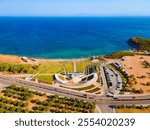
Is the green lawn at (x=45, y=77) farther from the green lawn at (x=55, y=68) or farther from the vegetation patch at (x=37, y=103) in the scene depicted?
the vegetation patch at (x=37, y=103)

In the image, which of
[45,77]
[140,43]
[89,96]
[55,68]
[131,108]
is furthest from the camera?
[140,43]

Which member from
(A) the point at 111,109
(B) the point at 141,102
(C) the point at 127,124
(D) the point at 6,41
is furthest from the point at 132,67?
(D) the point at 6,41

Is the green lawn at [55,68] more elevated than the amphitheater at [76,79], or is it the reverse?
the green lawn at [55,68]

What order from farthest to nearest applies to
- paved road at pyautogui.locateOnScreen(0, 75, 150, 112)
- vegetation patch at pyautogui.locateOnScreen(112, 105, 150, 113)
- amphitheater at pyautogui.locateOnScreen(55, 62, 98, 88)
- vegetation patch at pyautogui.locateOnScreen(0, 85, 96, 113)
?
amphitheater at pyautogui.locateOnScreen(55, 62, 98, 88) → paved road at pyautogui.locateOnScreen(0, 75, 150, 112) → vegetation patch at pyautogui.locateOnScreen(112, 105, 150, 113) → vegetation patch at pyautogui.locateOnScreen(0, 85, 96, 113)

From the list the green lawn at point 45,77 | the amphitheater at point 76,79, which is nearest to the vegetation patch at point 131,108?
the amphitheater at point 76,79

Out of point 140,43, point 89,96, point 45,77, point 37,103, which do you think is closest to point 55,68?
point 45,77

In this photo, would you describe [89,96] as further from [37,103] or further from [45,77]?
[45,77]

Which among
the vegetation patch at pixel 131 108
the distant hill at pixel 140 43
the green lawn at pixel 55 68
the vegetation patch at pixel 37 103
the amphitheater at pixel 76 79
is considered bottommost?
the vegetation patch at pixel 131 108

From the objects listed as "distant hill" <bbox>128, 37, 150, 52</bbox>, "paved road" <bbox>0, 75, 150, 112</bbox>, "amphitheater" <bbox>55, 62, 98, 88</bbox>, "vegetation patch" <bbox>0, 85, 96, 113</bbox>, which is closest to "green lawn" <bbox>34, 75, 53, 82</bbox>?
"amphitheater" <bbox>55, 62, 98, 88</bbox>

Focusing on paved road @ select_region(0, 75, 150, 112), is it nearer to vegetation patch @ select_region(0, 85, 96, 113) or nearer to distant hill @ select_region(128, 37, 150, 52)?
vegetation patch @ select_region(0, 85, 96, 113)

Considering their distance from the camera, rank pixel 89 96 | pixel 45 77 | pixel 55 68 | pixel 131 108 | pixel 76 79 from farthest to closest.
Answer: pixel 55 68, pixel 45 77, pixel 76 79, pixel 89 96, pixel 131 108

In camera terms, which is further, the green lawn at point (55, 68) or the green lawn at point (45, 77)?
the green lawn at point (55, 68)
